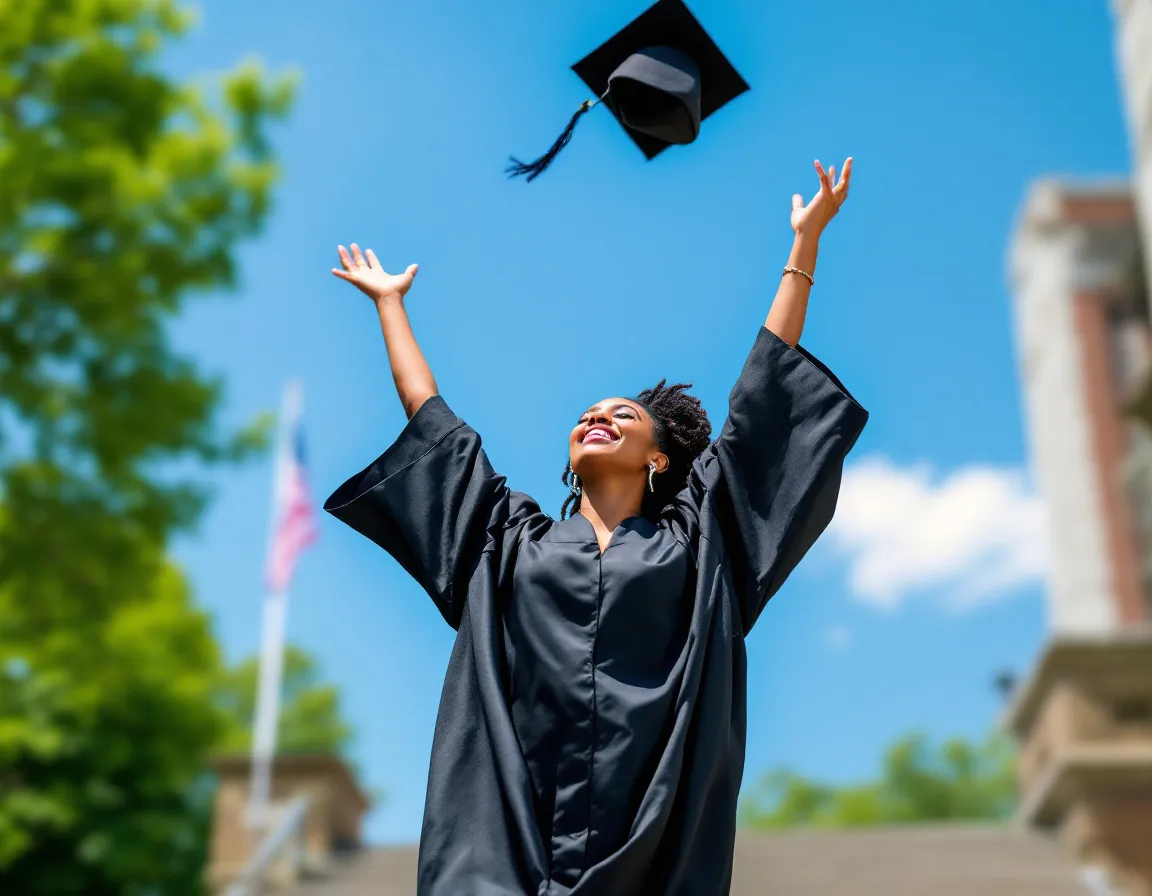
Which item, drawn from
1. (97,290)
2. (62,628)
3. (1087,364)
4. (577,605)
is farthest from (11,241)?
(1087,364)

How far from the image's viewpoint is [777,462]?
316 centimetres

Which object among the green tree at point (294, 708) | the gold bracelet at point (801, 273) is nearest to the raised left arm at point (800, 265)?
the gold bracelet at point (801, 273)

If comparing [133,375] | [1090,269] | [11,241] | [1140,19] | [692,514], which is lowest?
[692,514]

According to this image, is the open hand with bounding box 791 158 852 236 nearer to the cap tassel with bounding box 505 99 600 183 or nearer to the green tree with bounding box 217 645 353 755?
the cap tassel with bounding box 505 99 600 183

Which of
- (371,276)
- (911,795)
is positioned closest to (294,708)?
(911,795)

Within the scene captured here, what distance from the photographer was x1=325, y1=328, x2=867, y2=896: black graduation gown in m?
2.75

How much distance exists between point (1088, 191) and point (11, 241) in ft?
82.0

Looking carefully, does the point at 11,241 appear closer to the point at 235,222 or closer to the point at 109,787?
the point at 235,222

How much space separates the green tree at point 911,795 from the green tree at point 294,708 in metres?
12.9

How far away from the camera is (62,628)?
40.5ft

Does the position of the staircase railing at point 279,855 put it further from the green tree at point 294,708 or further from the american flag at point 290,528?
the green tree at point 294,708

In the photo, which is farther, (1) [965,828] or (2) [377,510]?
(1) [965,828]

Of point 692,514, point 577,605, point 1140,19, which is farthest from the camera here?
point 1140,19

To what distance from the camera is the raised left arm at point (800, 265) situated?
3266 mm
